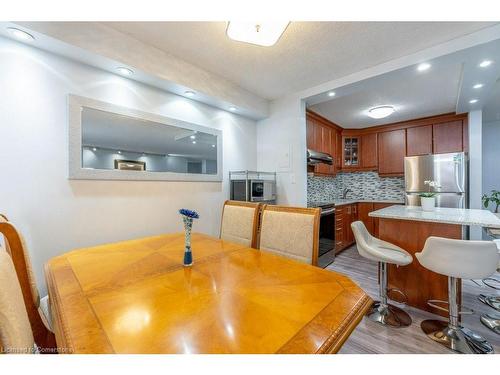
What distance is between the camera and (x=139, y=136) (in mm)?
2117

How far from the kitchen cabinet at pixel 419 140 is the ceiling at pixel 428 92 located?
270mm

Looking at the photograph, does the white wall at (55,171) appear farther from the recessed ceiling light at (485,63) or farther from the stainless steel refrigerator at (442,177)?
the stainless steel refrigerator at (442,177)

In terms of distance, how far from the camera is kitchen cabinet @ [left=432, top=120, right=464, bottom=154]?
3.59m

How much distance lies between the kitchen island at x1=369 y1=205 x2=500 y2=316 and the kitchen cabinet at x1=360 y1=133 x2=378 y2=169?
8.31 feet

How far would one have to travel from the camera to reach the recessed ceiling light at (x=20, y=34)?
1420 mm

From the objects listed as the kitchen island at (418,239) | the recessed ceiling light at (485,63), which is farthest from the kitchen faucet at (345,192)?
the recessed ceiling light at (485,63)

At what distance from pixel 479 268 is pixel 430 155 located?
2.85 meters

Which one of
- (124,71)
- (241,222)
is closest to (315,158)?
(241,222)

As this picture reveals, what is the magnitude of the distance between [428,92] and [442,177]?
1.44 metres

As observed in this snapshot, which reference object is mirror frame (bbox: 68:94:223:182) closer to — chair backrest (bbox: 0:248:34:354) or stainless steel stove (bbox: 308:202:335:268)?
chair backrest (bbox: 0:248:34:354)

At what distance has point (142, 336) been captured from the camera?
24.0 inches

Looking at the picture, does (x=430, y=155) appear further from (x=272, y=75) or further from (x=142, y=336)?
(x=142, y=336)

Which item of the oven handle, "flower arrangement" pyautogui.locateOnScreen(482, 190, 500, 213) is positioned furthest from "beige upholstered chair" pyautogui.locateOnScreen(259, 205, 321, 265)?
"flower arrangement" pyautogui.locateOnScreen(482, 190, 500, 213)
